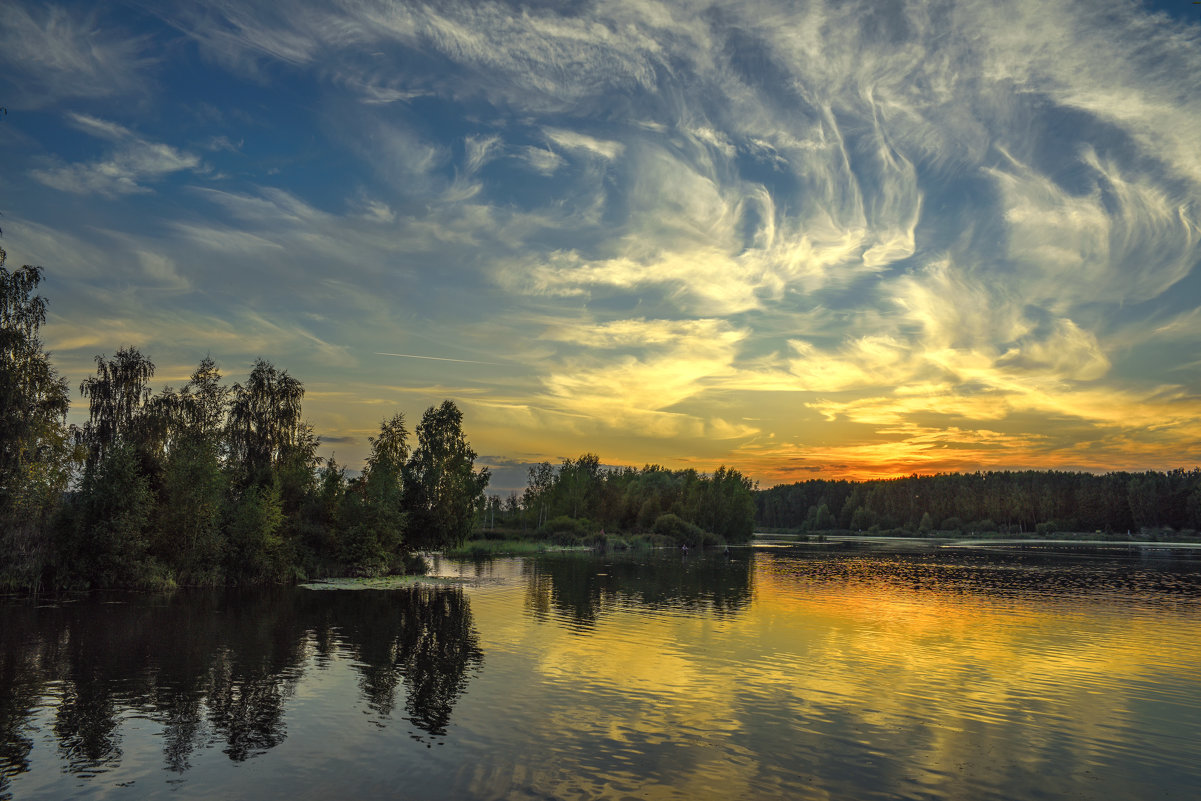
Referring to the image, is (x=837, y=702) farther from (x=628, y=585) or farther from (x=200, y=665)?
(x=628, y=585)

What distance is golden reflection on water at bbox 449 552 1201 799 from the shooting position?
18.3m

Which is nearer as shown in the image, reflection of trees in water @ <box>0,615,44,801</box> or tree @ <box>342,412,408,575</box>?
reflection of trees in water @ <box>0,615,44,801</box>

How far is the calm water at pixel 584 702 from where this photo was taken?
706 inches

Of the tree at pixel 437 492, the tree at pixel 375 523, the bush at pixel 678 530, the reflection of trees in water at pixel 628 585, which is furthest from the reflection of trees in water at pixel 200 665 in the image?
the bush at pixel 678 530

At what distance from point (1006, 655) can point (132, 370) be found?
72.9 m

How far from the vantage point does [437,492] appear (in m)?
81.8

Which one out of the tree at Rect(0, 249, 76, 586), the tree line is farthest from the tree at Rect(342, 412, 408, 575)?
the tree at Rect(0, 249, 76, 586)

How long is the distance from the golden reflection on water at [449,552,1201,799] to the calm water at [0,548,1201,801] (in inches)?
4.7

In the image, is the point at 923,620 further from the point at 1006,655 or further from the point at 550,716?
the point at 550,716

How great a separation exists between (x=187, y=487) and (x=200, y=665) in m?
31.7

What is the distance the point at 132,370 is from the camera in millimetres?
68000

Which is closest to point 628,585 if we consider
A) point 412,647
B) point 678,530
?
point 412,647

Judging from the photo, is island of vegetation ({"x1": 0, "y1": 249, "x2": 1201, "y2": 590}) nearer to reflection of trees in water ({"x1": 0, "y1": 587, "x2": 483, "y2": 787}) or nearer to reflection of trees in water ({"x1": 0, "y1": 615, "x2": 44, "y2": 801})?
reflection of trees in water ({"x1": 0, "y1": 587, "x2": 483, "y2": 787})

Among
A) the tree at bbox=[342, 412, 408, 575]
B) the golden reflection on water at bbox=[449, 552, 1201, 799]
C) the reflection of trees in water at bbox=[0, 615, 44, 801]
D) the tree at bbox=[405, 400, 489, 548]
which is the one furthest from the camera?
the tree at bbox=[405, 400, 489, 548]
